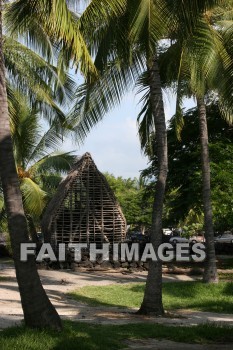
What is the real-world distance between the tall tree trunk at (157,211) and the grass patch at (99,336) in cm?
212

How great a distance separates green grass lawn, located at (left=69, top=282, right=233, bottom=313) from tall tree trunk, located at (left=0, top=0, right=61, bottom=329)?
6641 millimetres

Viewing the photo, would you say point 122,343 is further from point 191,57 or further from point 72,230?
point 72,230

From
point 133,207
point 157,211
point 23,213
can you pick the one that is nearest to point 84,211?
point 157,211

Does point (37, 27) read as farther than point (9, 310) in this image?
No

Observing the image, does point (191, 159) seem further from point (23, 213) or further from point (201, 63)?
point (23, 213)

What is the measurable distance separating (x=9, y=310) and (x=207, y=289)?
289 inches

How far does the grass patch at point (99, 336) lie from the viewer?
7.63 meters

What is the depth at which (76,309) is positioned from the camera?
13438mm

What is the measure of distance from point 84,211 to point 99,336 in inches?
623

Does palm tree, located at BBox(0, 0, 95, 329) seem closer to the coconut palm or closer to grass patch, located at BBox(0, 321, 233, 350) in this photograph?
grass patch, located at BBox(0, 321, 233, 350)

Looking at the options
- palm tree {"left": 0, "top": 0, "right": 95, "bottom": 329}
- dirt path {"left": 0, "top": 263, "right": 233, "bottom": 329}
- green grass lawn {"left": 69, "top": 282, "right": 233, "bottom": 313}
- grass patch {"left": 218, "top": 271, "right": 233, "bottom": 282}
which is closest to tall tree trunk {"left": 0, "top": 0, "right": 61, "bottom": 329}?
palm tree {"left": 0, "top": 0, "right": 95, "bottom": 329}

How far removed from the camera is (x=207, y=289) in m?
17.5

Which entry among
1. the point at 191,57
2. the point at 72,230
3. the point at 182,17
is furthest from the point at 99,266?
Answer: the point at 182,17

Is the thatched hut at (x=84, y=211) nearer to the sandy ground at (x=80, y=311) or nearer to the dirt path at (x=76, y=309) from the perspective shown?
the dirt path at (x=76, y=309)
